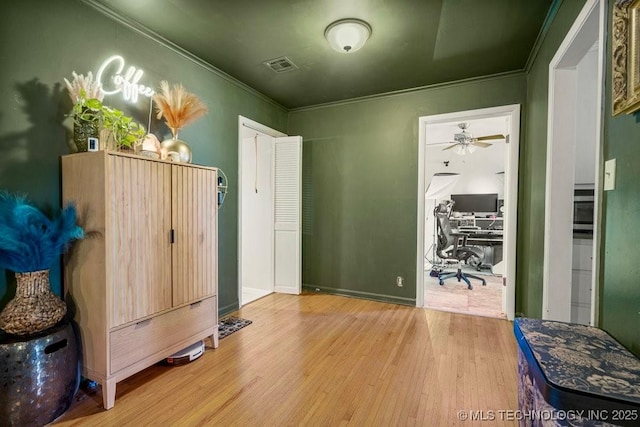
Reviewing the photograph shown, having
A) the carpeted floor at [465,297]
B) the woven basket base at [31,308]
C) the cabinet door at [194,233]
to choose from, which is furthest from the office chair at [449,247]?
the woven basket base at [31,308]

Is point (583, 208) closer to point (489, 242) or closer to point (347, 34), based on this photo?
point (347, 34)

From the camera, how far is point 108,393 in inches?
63.7

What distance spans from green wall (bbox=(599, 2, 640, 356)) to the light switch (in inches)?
0.8

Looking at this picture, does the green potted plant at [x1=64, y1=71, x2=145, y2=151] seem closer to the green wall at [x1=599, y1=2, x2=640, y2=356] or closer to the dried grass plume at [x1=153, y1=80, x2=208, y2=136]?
the dried grass plume at [x1=153, y1=80, x2=208, y2=136]

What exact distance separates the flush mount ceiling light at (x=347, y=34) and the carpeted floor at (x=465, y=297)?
9.41 ft

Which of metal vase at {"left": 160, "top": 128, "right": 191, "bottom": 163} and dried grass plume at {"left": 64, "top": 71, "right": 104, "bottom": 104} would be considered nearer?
dried grass plume at {"left": 64, "top": 71, "right": 104, "bottom": 104}

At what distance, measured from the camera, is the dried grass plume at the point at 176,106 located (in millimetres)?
2137

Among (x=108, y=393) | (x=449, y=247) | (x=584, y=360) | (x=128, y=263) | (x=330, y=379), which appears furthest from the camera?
(x=449, y=247)

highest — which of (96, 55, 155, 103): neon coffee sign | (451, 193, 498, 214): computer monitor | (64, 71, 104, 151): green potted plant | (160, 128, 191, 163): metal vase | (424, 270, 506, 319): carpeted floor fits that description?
(96, 55, 155, 103): neon coffee sign

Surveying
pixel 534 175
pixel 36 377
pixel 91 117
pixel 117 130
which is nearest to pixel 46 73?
pixel 91 117

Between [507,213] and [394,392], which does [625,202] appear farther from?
[507,213]

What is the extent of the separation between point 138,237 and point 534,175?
3131mm

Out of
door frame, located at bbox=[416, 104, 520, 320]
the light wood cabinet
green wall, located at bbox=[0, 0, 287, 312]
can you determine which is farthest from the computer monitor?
green wall, located at bbox=[0, 0, 287, 312]

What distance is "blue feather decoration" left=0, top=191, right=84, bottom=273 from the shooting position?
1.43 metres
